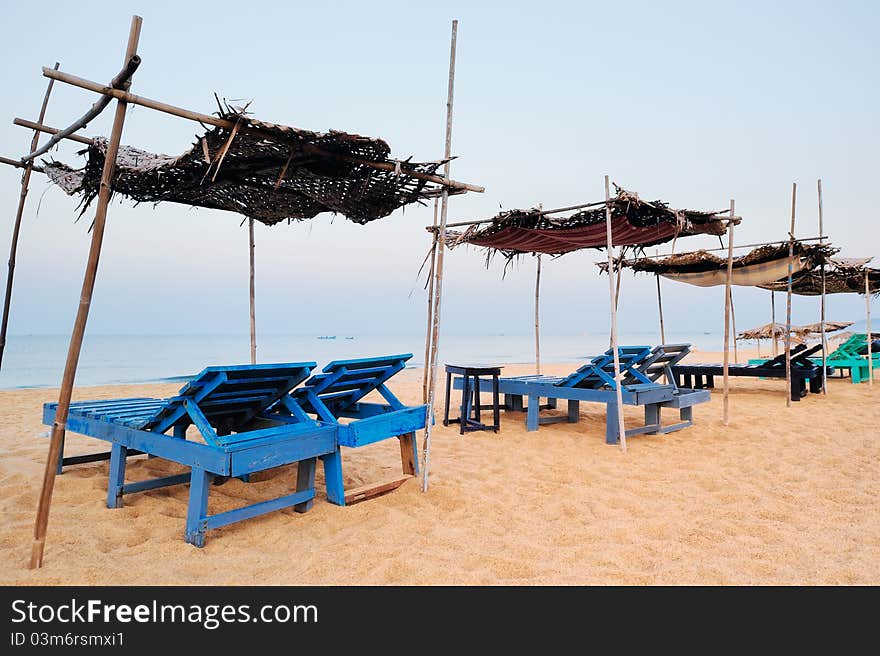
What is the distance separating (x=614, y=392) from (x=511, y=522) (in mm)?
2820

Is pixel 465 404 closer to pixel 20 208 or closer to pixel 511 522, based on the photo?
pixel 511 522

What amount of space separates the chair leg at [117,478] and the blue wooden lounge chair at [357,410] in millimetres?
962

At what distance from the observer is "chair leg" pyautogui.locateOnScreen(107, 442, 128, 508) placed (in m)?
3.24

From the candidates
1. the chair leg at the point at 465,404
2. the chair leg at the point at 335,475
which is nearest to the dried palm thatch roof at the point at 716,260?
the chair leg at the point at 465,404

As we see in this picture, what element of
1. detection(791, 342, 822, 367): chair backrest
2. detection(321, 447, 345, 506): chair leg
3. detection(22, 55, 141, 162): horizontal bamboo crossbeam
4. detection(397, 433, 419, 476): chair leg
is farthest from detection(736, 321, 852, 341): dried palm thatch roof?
detection(22, 55, 141, 162): horizontal bamboo crossbeam

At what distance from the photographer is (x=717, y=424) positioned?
20.9 ft

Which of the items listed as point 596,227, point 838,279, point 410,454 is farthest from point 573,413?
point 838,279

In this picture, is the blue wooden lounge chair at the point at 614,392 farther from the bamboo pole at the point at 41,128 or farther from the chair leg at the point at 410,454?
the bamboo pole at the point at 41,128

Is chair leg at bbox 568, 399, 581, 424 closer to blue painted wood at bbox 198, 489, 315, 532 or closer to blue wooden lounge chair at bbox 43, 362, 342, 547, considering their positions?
blue wooden lounge chair at bbox 43, 362, 342, 547

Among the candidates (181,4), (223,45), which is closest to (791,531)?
(181,4)

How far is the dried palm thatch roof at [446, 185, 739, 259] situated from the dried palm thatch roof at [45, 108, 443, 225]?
6.80 ft

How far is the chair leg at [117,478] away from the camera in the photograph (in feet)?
10.6
